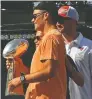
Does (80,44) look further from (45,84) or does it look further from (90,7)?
(90,7)

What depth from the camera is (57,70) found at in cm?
293

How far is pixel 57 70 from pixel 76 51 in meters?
0.75

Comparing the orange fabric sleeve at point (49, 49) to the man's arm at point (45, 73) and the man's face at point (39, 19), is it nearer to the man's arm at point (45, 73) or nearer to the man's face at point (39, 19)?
the man's arm at point (45, 73)

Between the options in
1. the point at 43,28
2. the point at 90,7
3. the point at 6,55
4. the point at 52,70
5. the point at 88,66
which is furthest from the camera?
the point at 90,7

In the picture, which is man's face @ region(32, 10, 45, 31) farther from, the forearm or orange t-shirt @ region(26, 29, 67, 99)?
the forearm

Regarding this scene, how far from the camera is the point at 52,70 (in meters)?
2.87

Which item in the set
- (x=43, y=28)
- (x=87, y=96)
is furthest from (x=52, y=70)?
(x=87, y=96)

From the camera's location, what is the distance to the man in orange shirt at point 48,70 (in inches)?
113

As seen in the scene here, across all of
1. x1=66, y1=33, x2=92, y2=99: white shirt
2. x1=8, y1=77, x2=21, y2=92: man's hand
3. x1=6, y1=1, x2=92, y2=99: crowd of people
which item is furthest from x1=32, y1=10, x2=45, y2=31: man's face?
x1=66, y1=33, x2=92, y2=99: white shirt

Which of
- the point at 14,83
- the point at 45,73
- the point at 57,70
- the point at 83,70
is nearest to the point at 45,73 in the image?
the point at 45,73

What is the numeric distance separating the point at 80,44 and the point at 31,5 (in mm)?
3402

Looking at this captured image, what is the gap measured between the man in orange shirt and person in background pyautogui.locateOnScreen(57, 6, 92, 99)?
0.57 meters

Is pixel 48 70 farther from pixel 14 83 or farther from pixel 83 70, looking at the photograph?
pixel 83 70

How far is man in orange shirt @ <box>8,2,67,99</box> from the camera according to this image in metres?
2.88
